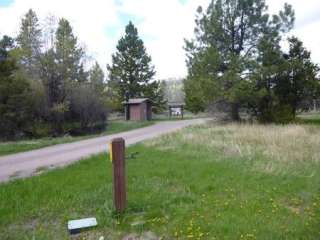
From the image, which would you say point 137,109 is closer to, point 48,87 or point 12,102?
point 48,87

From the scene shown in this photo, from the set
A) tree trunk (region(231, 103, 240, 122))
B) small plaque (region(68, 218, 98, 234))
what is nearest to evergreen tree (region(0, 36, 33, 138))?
tree trunk (region(231, 103, 240, 122))

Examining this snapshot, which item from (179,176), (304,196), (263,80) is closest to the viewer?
(304,196)

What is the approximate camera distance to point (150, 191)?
20.0 ft

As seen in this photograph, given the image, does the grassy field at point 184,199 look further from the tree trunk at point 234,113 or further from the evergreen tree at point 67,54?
the evergreen tree at point 67,54

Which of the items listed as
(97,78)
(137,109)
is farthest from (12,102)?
(137,109)

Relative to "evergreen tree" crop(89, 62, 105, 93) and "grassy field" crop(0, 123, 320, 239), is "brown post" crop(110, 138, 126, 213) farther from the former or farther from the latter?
"evergreen tree" crop(89, 62, 105, 93)

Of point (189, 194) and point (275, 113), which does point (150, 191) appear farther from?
point (275, 113)

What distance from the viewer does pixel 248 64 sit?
2019cm

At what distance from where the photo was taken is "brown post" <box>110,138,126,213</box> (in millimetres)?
4906

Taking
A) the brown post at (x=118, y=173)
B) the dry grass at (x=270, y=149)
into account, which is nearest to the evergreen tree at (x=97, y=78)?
the dry grass at (x=270, y=149)

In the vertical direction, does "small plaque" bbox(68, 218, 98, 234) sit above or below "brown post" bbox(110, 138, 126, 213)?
below

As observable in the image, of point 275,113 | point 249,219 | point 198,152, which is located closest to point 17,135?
point 198,152

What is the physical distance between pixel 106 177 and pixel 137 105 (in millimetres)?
30156

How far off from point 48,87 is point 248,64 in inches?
596
